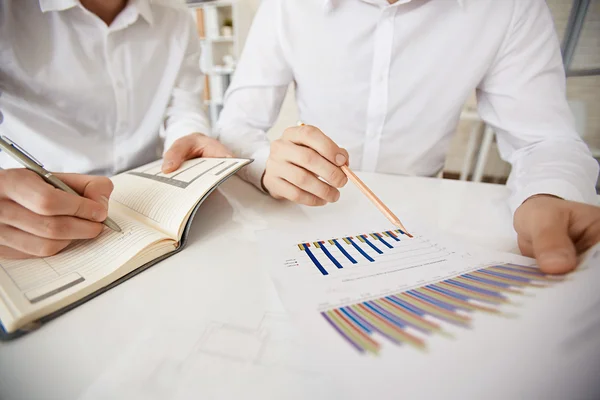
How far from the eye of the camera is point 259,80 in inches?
28.0

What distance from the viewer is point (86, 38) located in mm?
617

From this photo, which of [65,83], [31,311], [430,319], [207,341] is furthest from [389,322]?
[65,83]

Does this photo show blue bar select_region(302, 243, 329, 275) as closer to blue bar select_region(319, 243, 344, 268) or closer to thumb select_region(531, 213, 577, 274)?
blue bar select_region(319, 243, 344, 268)

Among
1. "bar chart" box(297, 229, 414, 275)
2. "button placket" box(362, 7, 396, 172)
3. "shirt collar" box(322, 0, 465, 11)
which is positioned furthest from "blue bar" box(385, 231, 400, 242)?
"shirt collar" box(322, 0, 465, 11)

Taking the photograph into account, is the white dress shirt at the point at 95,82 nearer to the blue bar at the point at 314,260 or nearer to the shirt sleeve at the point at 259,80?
the shirt sleeve at the point at 259,80

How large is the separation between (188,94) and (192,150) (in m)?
0.36

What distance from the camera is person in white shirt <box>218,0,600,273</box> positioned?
42cm

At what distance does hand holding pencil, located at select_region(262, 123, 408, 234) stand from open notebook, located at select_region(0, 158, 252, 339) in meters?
0.06

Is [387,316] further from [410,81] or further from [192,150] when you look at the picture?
[410,81]

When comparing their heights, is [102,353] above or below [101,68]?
below

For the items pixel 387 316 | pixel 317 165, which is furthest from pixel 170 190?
pixel 387 316

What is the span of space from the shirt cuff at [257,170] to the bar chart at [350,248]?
202mm

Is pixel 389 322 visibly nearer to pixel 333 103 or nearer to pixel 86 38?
pixel 333 103

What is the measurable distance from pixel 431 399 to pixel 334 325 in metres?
0.07
